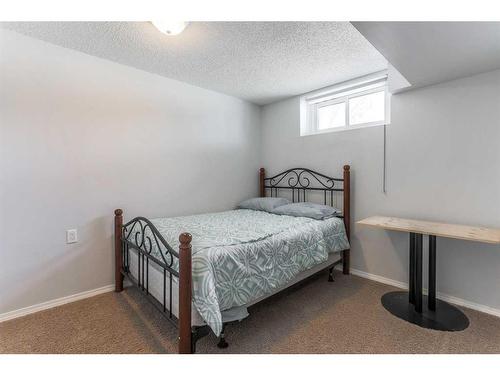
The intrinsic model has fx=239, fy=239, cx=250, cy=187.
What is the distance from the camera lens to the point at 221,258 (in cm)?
144

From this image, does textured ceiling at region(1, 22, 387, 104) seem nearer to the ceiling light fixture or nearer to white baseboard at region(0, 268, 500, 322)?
the ceiling light fixture

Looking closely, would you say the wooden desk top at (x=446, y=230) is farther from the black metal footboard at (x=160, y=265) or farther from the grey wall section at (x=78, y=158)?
the grey wall section at (x=78, y=158)

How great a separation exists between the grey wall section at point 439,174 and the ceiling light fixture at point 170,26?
1952 mm

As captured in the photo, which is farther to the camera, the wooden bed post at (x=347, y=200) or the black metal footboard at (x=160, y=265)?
the wooden bed post at (x=347, y=200)

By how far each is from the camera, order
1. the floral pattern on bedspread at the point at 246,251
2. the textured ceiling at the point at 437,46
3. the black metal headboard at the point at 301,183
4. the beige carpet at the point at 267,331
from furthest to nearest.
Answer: the black metal headboard at the point at 301,183, the beige carpet at the point at 267,331, the floral pattern on bedspread at the point at 246,251, the textured ceiling at the point at 437,46

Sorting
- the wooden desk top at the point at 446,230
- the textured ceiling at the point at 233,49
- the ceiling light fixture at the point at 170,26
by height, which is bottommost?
the wooden desk top at the point at 446,230

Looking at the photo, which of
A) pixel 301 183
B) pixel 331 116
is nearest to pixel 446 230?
pixel 301 183

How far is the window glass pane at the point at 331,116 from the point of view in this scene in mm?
2980

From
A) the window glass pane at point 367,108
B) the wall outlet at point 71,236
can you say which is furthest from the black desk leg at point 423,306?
the wall outlet at point 71,236

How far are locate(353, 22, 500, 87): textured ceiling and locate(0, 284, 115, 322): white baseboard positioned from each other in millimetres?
2851

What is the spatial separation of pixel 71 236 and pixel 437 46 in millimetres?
3054

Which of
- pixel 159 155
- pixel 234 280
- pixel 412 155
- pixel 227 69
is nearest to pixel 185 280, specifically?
pixel 234 280

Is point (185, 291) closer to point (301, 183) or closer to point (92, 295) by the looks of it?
point (92, 295)

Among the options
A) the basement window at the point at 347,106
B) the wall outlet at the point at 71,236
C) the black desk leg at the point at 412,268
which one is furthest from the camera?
the basement window at the point at 347,106
